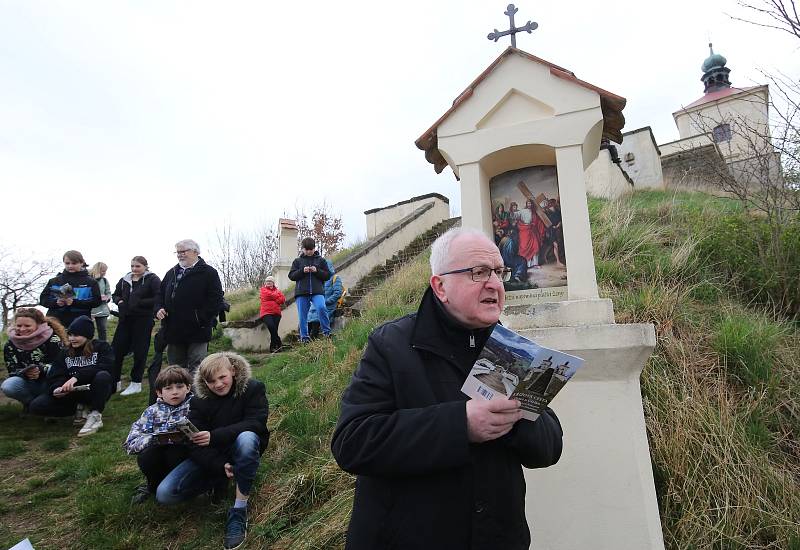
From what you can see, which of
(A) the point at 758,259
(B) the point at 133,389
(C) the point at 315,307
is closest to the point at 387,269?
(C) the point at 315,307

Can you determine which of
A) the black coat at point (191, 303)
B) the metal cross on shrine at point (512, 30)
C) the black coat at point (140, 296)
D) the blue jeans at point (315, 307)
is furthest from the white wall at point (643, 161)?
the black coat at point (140, 296)

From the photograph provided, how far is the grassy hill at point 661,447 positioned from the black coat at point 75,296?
1.27 metres

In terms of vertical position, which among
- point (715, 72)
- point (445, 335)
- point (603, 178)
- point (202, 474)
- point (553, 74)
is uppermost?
point (715, 72)

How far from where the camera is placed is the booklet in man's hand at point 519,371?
5.41 feet

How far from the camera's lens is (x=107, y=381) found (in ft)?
18.7

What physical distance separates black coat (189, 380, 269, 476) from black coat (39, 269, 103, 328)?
3.82 meters

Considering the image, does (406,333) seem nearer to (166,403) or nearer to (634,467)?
(634,467)

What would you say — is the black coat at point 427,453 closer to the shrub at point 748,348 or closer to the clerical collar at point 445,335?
the clerical collar at point 445,335

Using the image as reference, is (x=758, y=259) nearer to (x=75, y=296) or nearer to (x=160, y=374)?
(x=160, y=374)

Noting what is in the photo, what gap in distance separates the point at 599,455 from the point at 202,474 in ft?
9.43

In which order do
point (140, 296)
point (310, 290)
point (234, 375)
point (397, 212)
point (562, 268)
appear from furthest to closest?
1. point (397, 212)
2. point (310, 290)
3. point (140, 296)
4. point (234, 375)
5. point (562, 268)

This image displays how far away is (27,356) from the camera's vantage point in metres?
5.73

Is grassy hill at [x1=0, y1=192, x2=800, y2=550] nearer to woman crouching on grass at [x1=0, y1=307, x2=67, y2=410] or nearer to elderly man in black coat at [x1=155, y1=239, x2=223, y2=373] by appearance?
woman crouching on grass at [x1=0, y1=307, x2=67, y2=410]

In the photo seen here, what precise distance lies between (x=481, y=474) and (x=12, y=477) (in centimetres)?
483
